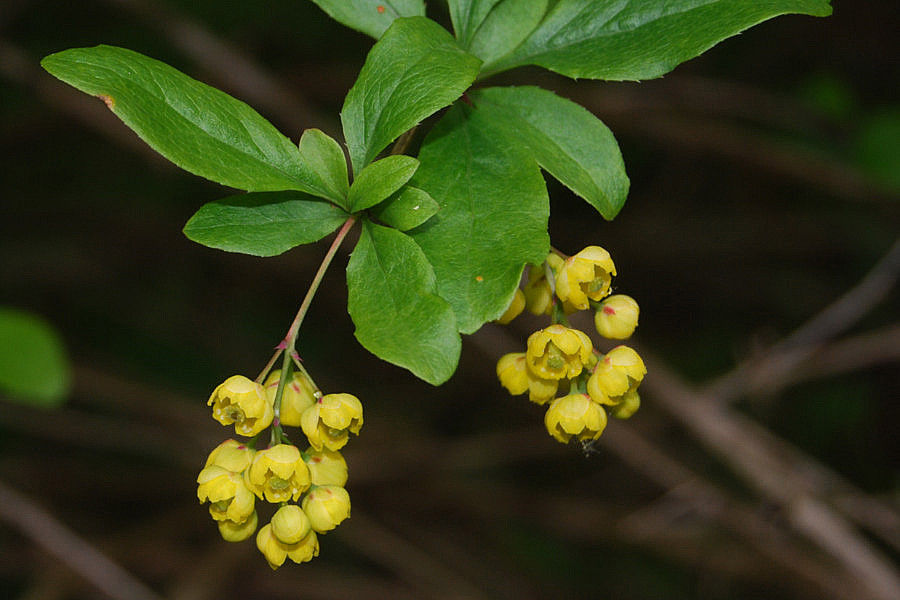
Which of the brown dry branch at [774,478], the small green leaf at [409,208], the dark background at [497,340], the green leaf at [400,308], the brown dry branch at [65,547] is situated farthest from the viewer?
the dark background at [497,340]

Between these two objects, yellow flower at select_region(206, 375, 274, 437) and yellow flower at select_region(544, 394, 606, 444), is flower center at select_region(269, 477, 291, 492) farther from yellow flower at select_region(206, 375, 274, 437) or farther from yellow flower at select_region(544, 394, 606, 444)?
yellow flower at select_region(544, 394, 606, 444)

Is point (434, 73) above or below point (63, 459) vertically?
above

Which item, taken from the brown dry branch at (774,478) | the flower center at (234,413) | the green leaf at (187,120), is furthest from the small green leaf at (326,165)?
the brown dry branch at (774,478)

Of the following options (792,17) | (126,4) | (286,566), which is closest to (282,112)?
(126,4)

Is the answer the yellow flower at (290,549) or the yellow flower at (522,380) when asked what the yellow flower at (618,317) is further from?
the yellow flower at (290,549)

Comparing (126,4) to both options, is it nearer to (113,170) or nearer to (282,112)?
(282,112)

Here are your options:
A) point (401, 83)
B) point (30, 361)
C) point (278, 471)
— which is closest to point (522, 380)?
point (278, 471)
